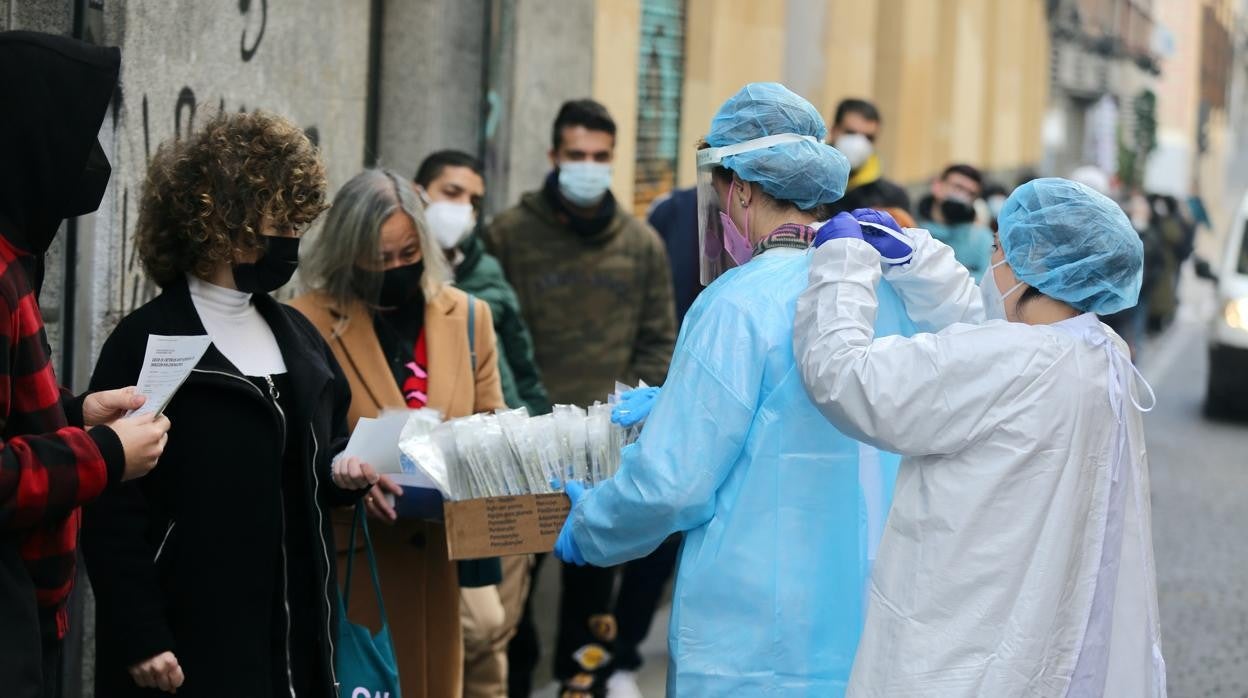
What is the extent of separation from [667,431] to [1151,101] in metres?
38.5

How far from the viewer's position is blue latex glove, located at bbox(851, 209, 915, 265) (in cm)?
357

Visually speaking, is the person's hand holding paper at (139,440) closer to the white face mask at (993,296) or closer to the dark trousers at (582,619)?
the white face mask at (993,296)

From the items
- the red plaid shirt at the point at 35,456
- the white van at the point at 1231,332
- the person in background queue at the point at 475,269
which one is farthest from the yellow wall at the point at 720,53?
the red plaid shirt at the point at 35,456

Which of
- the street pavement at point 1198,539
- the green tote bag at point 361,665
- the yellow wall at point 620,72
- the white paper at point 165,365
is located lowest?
the street pavement at point 1198,539

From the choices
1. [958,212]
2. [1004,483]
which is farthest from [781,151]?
[958,212]

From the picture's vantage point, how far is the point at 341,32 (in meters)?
7.02

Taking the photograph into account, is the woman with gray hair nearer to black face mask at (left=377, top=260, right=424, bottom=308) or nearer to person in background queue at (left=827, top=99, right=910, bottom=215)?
black face mask at (left=377, top=260, right=424, bottom=308)

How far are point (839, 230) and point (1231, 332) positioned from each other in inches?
474

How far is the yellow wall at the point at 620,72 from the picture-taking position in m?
9.98

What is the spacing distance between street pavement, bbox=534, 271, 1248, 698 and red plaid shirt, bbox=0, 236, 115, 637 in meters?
3.50

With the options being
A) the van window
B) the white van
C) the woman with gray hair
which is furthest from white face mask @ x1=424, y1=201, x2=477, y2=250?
the van window

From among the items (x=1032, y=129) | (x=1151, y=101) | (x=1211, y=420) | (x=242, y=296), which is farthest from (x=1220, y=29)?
(x=242, y=296)

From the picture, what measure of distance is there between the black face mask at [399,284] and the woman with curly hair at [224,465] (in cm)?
83

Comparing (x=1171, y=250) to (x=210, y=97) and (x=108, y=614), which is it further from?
(x=108, y=614)
